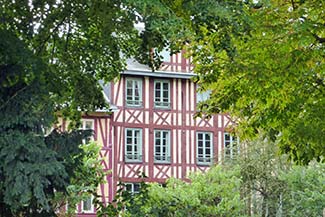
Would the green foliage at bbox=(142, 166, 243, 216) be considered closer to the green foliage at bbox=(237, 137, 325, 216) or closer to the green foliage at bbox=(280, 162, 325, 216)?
the green foliage at bbox=(237, 137, 325, 216)

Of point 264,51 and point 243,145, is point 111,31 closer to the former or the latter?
point 264,51

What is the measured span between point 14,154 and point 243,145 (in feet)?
55.4

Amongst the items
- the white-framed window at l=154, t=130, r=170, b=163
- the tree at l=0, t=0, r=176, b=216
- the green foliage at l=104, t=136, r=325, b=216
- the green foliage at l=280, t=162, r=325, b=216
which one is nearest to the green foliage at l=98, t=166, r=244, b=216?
the green foliage at l=104, t=136, r=325, b=216

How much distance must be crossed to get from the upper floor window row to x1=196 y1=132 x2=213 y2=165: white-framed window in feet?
6.46

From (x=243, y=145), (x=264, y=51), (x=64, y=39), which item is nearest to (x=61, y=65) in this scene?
(x=64, y=39)

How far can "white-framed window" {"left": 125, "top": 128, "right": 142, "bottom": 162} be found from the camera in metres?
32.5

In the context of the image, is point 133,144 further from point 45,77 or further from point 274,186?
point 45,77

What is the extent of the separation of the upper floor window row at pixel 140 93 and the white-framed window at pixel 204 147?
6.46ft

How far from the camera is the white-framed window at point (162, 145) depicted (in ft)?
108

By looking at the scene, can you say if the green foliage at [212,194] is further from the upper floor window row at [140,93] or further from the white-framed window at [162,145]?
the upper floor window row at [140,93]

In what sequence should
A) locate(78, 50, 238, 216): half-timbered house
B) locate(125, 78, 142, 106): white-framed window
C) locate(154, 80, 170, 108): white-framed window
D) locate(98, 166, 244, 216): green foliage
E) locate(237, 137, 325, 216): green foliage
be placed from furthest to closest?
locate(154, 80, 170, 108): white-framed window → locate(125, 78, 142, 106): white-framed window → locate(78, 50, 238, 216): half-timbered house → locate(237, 137, 325, 216): green foliage → locate(98, 166, 244, 216): green foliage

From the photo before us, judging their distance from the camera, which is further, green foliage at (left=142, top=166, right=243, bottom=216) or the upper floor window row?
the upper floor window row

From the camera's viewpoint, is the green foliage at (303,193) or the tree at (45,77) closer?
the tree at (45,77)

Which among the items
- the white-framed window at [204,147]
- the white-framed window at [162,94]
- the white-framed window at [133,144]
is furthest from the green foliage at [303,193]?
the white-framed window at [162,94]
